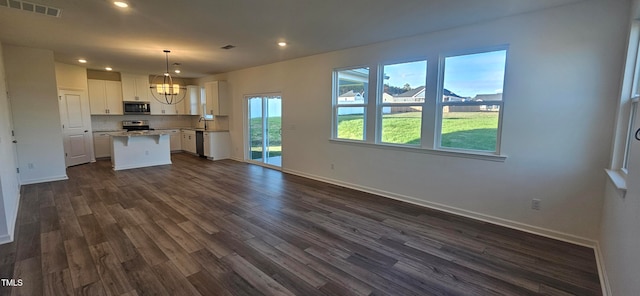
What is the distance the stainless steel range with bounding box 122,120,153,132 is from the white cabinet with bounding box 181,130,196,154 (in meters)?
1.13

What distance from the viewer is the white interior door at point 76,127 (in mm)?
6672

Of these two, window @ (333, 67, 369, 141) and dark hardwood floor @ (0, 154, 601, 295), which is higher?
window @ (333, 67, 369, 141)

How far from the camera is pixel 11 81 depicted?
4820 millimetres

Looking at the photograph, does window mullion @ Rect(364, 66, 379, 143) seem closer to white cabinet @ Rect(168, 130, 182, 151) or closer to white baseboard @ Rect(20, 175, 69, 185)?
white baseboard @ Rect(20, 175, 69, 185)

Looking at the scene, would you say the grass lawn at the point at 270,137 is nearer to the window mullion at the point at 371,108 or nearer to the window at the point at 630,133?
the window mullion at the point at 371,108

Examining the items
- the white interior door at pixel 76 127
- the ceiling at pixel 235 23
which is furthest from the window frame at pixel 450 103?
the white interior door at pixel 76 127

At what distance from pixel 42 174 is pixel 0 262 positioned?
3718 mm

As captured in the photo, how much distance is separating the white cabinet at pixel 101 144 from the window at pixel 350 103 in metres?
6.82

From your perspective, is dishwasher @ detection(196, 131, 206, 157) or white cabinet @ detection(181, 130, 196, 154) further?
white cabinet @ detection(181, 130, 196, 154)

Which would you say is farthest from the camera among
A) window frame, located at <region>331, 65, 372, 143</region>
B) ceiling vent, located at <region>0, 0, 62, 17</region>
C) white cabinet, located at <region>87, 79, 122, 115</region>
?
white cabinet, located at <region>87, 79, 122, 115</region>

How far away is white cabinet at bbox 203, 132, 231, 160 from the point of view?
26.0 ft

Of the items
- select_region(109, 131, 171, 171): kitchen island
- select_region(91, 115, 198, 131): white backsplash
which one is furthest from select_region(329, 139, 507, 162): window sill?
select_region(91, 115, 198, 131): white backsplash

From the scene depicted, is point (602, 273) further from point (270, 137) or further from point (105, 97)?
point (105, 97)

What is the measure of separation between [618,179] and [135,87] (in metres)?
10.1
